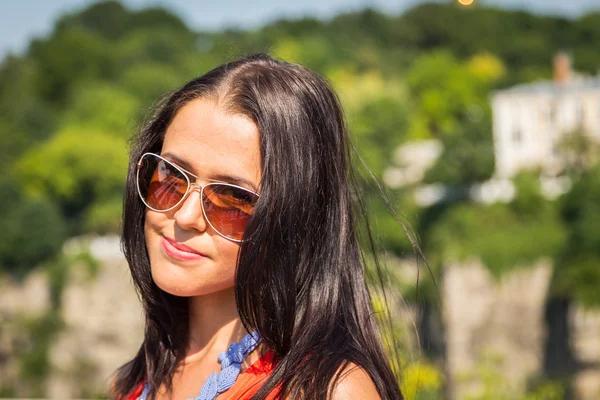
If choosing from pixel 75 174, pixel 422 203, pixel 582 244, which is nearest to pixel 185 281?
pixel 582 244

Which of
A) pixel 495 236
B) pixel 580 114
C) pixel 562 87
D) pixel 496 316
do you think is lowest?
pixel 496 316

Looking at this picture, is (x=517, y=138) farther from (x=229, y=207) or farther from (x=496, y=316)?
(x=229, y=207)

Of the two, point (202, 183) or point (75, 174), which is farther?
point (75, 174)

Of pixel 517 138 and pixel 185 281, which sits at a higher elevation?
pixel 185 281

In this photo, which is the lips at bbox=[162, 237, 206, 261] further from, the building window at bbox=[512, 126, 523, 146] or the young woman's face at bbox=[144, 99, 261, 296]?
the building window at bbox=[512, 126, 523, 146]

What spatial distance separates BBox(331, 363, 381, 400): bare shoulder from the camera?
1.09 metres

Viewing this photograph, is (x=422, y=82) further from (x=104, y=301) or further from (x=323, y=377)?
(x=323, y=377)

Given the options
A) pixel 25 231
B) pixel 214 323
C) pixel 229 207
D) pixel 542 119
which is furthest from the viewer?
pixel 542 119

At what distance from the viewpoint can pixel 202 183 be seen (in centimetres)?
123

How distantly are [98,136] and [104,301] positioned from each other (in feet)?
28.7

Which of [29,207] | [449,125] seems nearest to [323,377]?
[29,207]

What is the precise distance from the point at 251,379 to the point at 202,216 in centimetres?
23

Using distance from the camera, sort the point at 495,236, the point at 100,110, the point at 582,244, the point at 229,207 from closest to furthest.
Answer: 1. the point at 229,207
2. the point at 582,244
3. the point at 495,236
4. the point at 100,110

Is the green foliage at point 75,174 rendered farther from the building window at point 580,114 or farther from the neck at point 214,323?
the neck at point 214,323
